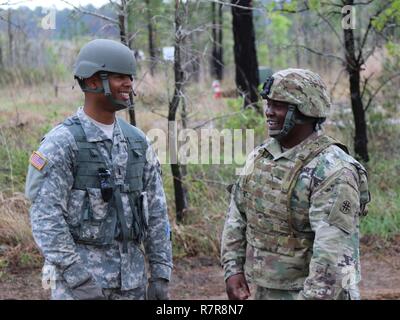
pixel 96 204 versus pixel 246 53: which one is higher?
pixel 246 53

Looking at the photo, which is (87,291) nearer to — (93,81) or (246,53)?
(93,81)

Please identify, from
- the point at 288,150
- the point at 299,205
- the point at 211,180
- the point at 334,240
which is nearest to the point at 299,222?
the point at 299,205

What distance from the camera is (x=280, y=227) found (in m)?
2.78

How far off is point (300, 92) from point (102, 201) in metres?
0.96

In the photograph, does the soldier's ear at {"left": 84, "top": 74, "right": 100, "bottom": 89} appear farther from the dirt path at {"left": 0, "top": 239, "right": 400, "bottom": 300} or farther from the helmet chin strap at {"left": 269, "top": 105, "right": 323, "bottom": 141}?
the dirt path at {"left": 0, "top": 239, "right": 400, "bottom": 300}

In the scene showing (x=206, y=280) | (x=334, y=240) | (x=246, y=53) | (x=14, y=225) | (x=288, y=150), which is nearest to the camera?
(x=334, y=240)

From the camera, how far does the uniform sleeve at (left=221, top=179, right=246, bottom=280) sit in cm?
302

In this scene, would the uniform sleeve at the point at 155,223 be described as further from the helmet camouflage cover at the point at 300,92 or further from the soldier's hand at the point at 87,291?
the helmet camouflage cover at the point at 300,92

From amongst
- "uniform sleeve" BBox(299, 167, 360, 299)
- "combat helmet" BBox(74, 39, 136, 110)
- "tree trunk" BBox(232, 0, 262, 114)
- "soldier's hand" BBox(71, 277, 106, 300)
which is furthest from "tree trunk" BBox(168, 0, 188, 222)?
"tree trunk" BBox(232, 0, 262, 114)

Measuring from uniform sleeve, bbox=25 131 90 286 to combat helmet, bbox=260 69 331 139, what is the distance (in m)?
0.90

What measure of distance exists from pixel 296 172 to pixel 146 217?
0.74 meters
